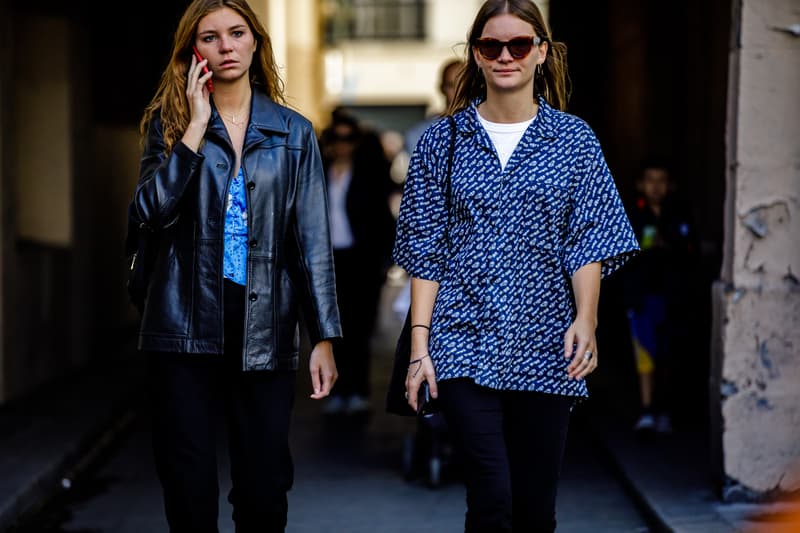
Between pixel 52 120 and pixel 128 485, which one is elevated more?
pixel 52 120

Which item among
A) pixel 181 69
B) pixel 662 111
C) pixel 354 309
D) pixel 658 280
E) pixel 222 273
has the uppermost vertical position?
pixel 181 69

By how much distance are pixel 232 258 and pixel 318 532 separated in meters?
2.36

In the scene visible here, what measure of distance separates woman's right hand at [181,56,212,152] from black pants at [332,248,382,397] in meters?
5.19

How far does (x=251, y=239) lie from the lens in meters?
4.08

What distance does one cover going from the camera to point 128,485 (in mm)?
7250

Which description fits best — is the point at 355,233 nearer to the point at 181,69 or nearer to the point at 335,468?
the point at 335,468

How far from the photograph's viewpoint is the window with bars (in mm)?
40625

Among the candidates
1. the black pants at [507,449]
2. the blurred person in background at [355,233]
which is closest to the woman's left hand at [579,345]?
the black pants at [507,449]

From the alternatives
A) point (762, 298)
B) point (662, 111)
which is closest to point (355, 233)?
point (662, 111)

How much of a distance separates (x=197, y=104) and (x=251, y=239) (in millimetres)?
436

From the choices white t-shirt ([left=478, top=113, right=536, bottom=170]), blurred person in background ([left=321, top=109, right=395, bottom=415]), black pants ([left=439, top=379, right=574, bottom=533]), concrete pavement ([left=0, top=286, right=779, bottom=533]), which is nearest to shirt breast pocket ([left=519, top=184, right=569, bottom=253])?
white t-shirt ([left=478, top=113, right=536, bottom=170])

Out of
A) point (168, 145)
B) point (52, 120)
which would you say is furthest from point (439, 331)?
point (52, 120)

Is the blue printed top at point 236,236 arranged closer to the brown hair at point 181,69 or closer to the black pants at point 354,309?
the brown hair at point 181,69

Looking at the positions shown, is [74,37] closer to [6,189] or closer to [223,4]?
[6,189]
